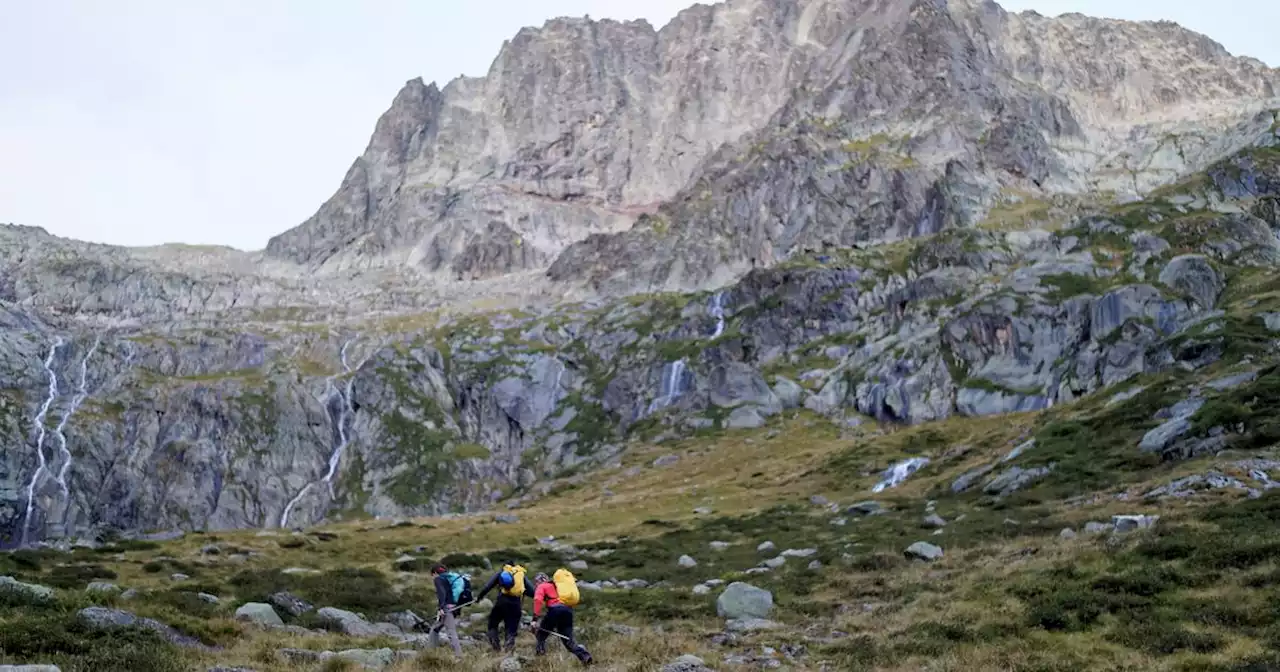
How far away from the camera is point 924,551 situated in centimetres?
3819

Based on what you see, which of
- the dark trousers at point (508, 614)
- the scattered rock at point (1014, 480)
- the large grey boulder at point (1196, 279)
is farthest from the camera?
the large grey boulder at point (1196, 279)

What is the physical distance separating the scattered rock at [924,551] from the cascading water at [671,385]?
12632 centimetres

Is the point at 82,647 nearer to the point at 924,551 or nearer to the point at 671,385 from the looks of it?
the point at 924,551

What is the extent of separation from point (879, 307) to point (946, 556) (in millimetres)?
151870

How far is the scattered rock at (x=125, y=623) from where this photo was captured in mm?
20312

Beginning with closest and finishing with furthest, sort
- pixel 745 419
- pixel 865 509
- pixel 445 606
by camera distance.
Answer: pixel 445 606
pixel 865 509
pixel 745 419

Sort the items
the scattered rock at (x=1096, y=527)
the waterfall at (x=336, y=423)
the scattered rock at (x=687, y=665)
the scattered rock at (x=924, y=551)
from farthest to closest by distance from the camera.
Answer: the waterfall at (x=336, y=423) < the scattered rock at (x=924, y=551) < the scattered rock at (x=1096, y=527) < the scattered rock at (x=687, y=665)

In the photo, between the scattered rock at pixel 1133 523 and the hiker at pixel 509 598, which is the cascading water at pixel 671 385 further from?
the hiker at pixel 509 598

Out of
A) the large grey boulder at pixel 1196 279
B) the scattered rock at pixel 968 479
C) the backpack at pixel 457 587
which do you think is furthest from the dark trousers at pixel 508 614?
the large grey boulder at pixel 1196 279

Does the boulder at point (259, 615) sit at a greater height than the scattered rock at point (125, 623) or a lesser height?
lesser

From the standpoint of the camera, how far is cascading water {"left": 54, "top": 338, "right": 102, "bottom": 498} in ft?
516

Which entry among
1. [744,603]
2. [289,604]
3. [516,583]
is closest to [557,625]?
[516,583]

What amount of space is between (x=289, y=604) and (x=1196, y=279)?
136281 millimetres

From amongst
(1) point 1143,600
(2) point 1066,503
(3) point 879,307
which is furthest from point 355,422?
(1) point 1143,600
